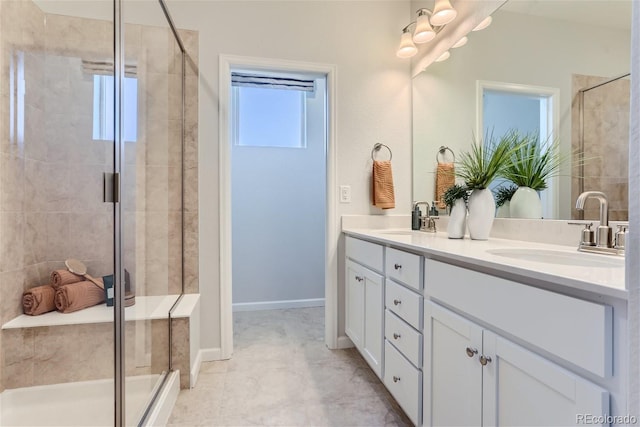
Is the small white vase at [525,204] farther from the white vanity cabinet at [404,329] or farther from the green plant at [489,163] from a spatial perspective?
the white vanity cabinet at [404,329]

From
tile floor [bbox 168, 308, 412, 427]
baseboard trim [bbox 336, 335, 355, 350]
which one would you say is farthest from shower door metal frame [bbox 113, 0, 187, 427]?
baseboard trim [bbox 336, 335, 355, 350]

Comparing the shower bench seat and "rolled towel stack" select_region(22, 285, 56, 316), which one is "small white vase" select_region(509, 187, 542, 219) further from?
"rolled towel stack" select_region(22, 285, 56, 316)

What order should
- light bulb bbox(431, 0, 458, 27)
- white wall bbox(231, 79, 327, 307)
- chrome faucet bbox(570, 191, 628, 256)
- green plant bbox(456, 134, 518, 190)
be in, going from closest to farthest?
chrome faucet bbox(570, 191, 628, 256) → green plant bbox(456, 134, 518, 190) → light bulb bbox(431, 0, 458, 27) → white wall bbox(231, 79, 327, 307)

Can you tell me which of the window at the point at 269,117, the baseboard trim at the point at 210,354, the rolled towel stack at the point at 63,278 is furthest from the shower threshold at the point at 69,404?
the window at the point at 269,117

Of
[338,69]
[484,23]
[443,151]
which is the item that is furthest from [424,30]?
[443,151]

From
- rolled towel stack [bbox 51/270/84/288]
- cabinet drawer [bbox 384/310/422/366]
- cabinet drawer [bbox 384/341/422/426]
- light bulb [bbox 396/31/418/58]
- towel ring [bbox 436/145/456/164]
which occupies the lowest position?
cabinet drawer [bbox 384/341/422/426]

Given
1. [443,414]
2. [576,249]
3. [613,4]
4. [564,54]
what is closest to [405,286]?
[443,414]

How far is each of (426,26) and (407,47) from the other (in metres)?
0.18

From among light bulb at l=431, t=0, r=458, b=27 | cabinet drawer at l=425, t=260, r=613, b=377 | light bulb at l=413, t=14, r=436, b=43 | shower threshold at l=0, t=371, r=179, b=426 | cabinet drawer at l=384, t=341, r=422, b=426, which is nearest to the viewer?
cabinet drawer at l=425, t=260, r=613, b=377

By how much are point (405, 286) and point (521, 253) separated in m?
0.45

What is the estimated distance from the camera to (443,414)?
102 centimetres

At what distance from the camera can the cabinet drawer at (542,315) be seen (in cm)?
55

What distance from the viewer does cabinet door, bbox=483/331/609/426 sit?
58 cm

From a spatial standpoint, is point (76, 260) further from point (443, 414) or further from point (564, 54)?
point (564, 54)
